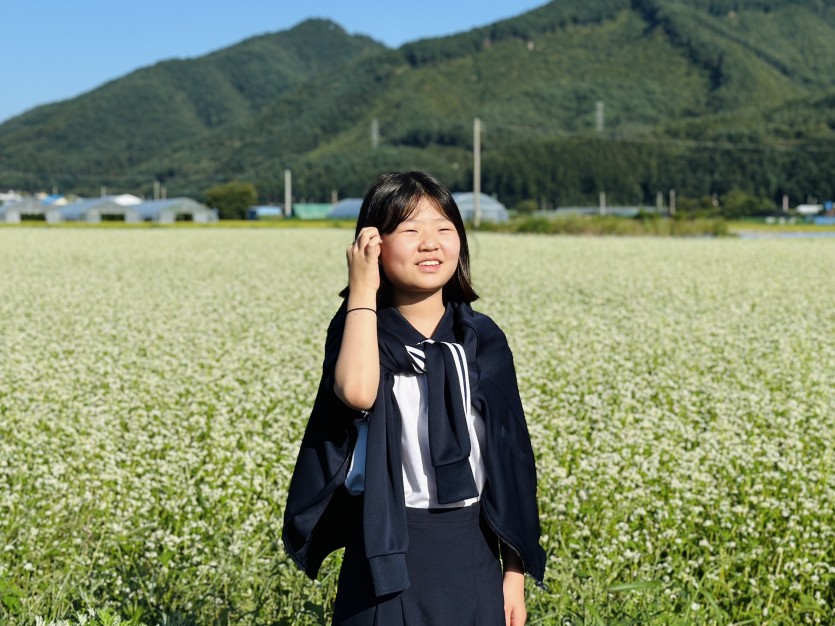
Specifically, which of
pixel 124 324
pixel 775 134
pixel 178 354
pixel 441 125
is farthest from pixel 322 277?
pixel 441 125

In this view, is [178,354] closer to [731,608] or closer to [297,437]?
[297,437]

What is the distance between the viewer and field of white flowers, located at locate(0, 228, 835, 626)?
4.52 meters

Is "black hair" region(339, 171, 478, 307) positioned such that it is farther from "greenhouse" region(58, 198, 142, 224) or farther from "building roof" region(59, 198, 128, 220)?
"building roof" region(59, 198, 128, 220)

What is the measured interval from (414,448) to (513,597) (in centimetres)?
56

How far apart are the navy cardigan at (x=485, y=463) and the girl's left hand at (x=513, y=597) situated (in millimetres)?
59

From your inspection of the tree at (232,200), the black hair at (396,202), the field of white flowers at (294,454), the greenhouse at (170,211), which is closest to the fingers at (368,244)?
the black hair at (396,202)

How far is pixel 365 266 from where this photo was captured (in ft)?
8.18

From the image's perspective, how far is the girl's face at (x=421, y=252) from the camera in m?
2.63

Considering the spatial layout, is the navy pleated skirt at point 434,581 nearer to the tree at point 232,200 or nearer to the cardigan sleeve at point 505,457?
the cardigan sleeve at point 505,457

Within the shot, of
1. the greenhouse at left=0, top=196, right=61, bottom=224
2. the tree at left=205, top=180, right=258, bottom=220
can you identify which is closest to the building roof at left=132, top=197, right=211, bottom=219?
the tree at left=205, top=180, right=258, bottom=220

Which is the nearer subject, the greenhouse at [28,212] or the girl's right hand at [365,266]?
the girl's right hand at [365,266]

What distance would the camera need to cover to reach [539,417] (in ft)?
26.0

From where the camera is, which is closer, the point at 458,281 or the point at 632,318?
the point at 458,281

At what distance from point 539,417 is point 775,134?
14117 centimetres
